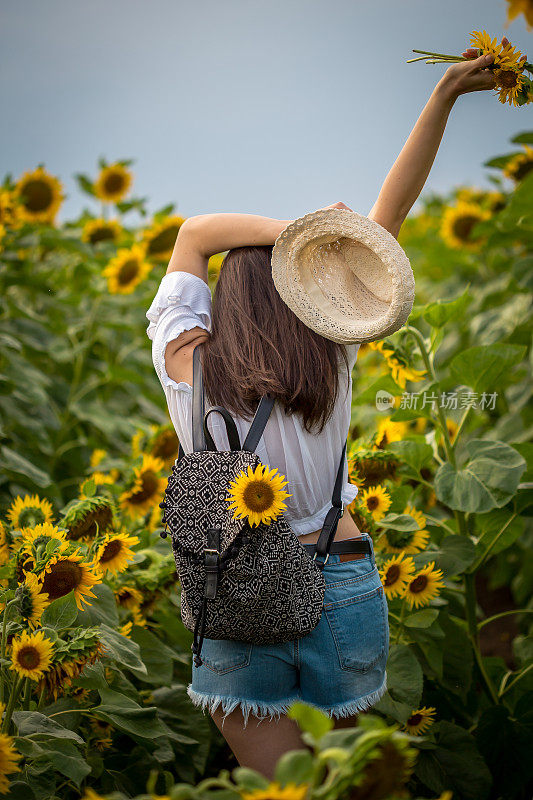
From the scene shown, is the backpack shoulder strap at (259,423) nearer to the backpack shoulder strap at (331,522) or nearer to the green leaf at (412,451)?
the backpack shoulder strap at (331,522)

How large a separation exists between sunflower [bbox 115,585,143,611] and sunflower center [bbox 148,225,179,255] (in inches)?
74.1

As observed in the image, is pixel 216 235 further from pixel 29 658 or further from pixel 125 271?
pixel 125 271

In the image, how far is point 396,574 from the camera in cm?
154

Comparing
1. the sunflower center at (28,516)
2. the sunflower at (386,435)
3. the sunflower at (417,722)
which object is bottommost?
the sunflower at (417,722)

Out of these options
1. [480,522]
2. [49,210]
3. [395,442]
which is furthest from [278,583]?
[49,210]

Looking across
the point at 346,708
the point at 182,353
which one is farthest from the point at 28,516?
the point at 346,708

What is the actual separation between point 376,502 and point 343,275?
1.96 feet

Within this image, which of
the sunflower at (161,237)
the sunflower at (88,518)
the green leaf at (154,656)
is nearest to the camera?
the sunflower at (88,518)

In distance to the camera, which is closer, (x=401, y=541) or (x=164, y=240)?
(x=401, y=541)

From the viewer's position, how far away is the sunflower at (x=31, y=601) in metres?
1.19

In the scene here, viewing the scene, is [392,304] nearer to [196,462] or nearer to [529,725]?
[196,462]

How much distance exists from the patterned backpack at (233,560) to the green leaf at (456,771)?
72cm

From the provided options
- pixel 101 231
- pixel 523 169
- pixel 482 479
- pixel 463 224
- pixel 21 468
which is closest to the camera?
pixel 482 479

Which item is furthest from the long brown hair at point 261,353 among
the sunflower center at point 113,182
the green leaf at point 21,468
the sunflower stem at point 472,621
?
the sunflower center at point 113,182
